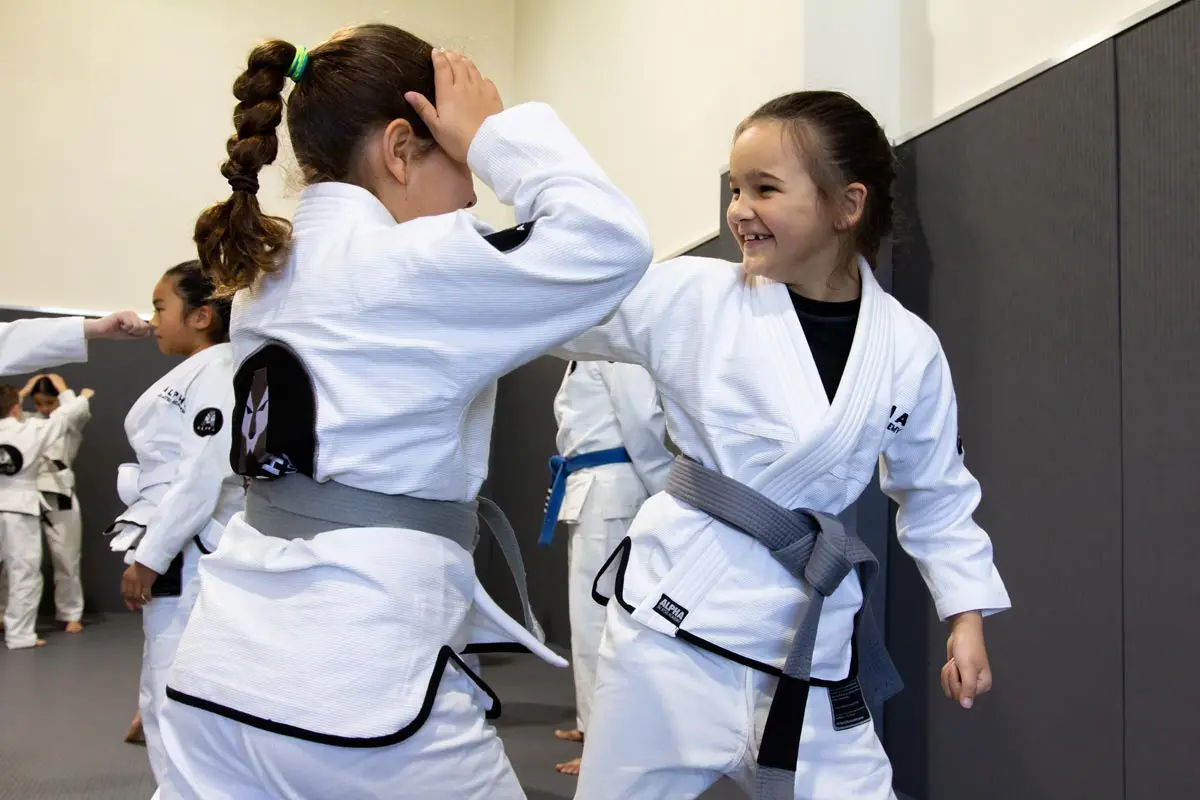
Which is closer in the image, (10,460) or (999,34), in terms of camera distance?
(999,34)

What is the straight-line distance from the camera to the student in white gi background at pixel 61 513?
621 centimetres

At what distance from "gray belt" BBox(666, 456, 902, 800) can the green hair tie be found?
775 mm

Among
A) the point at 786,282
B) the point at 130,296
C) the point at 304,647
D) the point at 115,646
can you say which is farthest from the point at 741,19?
the point at 130,296

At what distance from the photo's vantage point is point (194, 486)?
254cm

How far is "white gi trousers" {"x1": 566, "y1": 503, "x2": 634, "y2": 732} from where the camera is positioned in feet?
11.6

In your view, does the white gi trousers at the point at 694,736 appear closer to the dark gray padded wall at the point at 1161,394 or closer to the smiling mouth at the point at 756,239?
the smiling mouth at the point at 756,239

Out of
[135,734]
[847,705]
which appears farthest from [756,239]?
[135,734]

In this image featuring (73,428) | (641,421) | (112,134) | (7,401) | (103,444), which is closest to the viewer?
(641,421)

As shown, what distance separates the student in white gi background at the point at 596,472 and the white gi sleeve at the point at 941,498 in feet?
5.97

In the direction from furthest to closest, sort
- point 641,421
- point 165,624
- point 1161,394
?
point 641,421, point 165,624, point 1161,394

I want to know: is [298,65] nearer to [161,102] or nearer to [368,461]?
[368,461]

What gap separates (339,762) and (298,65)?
79 cm

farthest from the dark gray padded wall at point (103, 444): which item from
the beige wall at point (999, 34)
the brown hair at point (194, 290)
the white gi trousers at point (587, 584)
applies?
the beige wall at point (999, 34)

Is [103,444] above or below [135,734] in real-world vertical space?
above
